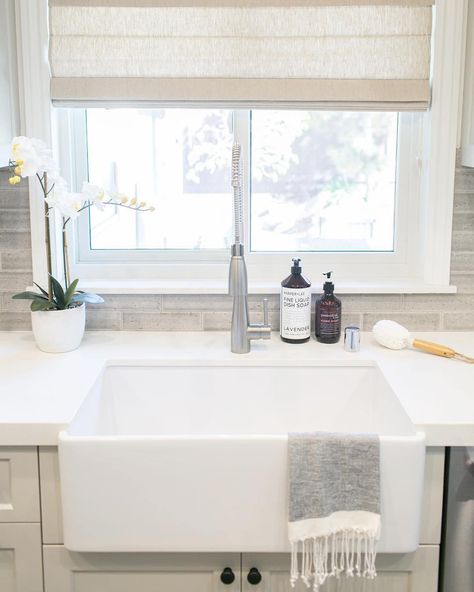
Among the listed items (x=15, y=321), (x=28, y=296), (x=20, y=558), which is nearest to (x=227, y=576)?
(x=20, y=558)

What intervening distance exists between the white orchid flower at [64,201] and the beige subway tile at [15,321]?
444 mm

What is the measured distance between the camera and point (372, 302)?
227cm

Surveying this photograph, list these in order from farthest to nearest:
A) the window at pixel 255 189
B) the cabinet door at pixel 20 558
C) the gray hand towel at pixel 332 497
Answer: the window at pixel 255 189 → the cabinet door at pixel 20 558 → the gray hand towel at pixel 332 497

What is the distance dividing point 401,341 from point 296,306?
296 millimetres

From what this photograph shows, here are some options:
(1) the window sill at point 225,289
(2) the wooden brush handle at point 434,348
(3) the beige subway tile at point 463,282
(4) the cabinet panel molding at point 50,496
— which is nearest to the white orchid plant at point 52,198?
(1) the window sill at point 225,289

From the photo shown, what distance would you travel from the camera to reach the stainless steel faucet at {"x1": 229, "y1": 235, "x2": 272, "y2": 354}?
2.03 meters

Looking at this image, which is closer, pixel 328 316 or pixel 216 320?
pixel 328 316

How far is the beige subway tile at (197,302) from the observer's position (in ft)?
7.42

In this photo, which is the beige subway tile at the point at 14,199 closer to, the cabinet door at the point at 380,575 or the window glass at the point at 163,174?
the window glass at the point at 163,174

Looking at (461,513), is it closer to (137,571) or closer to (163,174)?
(137,571)

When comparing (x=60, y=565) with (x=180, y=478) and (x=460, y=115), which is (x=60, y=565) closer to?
(x=180, y=478)

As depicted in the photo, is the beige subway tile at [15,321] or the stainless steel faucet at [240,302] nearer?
the stainless steel faucet at [240,302]

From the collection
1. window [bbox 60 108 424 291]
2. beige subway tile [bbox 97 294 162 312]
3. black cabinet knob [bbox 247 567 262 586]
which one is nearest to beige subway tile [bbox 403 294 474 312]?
window [bbox 60 108 424 291]

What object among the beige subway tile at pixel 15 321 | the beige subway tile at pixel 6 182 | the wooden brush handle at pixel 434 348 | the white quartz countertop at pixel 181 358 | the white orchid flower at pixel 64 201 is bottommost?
the white quartz countertop at pixel 181 358
